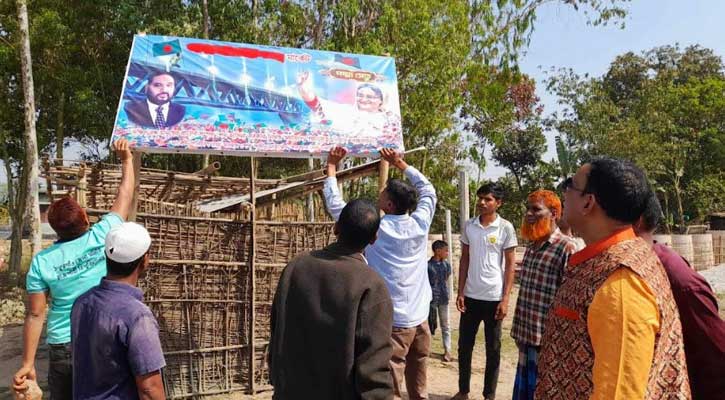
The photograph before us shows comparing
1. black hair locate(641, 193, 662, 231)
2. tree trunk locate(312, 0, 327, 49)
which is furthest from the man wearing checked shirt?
tree trunk locate(312, 0, 327, 49)

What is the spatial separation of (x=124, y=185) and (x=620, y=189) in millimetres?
2968

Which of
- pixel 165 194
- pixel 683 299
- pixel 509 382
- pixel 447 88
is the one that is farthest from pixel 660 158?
pixel 683 299

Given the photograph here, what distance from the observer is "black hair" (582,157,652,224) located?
171 cm

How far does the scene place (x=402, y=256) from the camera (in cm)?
370

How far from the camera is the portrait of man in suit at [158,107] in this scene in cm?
469

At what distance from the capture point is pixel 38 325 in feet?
10.8

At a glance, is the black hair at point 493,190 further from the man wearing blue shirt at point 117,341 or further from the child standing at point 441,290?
the man wearing blue shirt at point 117,341

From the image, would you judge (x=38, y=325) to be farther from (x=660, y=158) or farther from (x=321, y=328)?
(x=660, y=158)

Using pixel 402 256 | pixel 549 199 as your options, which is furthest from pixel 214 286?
pixel 549 199

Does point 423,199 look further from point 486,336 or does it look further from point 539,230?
point 486,336

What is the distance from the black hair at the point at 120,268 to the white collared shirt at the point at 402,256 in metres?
1.48

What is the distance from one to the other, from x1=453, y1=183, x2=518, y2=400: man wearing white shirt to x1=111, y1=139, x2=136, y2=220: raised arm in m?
2.82

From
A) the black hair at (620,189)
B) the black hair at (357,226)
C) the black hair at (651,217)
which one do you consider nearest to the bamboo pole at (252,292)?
the black hair at (357,226)

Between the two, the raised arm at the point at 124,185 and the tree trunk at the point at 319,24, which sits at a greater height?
the tree trunk at the point at 319,24
